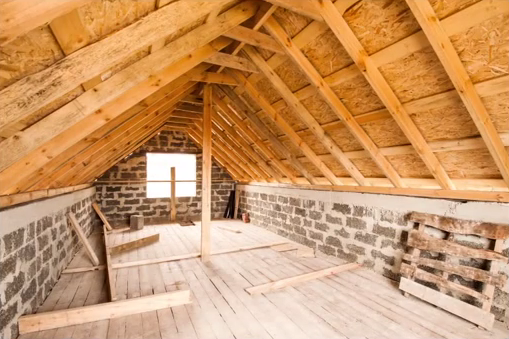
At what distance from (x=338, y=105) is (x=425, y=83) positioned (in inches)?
33.4

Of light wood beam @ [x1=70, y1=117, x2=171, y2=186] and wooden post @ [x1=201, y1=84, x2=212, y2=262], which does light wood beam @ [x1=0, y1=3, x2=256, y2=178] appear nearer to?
wooden post @ [x1=201, y1=84, x2=212, y2=262]

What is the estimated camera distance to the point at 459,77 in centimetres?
191

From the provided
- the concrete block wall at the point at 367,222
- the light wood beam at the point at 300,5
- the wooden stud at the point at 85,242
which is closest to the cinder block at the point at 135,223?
the wooden stud at the point at 85,242

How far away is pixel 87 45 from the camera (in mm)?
1422

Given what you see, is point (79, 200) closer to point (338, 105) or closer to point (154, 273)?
point (154, 273)

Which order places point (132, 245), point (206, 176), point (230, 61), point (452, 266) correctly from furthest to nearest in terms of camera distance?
1. point (132, 245)
2. point (206, 176)
3. point (230, 61)
4. point (452, 266)

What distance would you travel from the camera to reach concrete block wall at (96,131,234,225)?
23.2ft

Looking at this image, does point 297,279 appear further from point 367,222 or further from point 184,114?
point 184,114

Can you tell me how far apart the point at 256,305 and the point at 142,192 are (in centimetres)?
577

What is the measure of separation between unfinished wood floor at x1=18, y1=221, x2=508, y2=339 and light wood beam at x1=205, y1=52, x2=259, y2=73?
2727 mm

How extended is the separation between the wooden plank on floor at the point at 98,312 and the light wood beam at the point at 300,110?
2480 millimetres

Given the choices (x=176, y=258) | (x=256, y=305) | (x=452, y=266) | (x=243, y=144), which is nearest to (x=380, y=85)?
(x=452, y=266)

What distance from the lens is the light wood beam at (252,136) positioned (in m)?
4.78

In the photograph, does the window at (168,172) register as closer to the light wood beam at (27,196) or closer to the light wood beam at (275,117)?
the light wood beam at (27,196)
